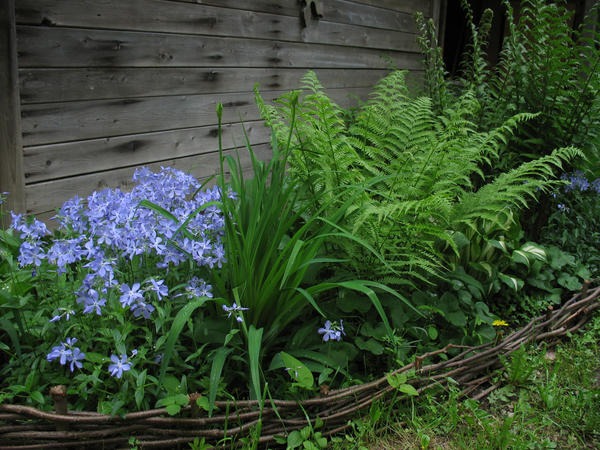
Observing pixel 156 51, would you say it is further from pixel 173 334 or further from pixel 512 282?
pixel 512 282

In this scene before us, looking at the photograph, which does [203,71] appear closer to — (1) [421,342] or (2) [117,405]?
(1) [421,342]

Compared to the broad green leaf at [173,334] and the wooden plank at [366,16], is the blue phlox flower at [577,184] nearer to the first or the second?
the wooden plank at [366,16]

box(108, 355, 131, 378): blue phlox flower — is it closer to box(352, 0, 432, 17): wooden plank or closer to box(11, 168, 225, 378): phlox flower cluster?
box(11, 168, 225, 378): phlox flower cluster

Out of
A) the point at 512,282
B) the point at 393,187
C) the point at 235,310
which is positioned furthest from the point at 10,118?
the point at 512,282

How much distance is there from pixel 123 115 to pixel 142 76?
0.89 feet

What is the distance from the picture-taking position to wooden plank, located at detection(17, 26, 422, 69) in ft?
8.80

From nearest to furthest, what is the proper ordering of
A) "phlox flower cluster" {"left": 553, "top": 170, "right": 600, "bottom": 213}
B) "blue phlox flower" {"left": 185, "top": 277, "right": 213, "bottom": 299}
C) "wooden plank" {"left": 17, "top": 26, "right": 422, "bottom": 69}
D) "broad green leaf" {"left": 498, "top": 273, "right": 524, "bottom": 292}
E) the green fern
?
"blue phlox flower" {"left": 185, "top": 277, "right": 213, "bottom": 299} → the green fern → "wooden plank" {"left": 17, "top": 26, "right": 422, "bottom": 69} → "broad green leaf" {"left": 498, "top": 273, "right": 524, "bottom": 292} → "phlox flower cluster" {"left": 553, "top": 170, "right": 600, "bottom": 213}

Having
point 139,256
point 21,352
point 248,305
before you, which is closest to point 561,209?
point 248,305

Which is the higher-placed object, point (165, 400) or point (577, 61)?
point (577, 61)

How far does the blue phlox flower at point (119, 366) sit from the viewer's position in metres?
1.59

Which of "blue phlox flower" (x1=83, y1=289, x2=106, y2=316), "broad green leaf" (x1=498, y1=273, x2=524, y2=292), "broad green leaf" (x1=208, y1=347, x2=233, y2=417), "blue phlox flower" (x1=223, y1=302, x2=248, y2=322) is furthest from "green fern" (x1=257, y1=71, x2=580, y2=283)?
"blue phlox flower" (x1=83, y1=289, x2=106, y2=316)

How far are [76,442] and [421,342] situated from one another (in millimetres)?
1404

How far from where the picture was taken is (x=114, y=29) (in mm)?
3023

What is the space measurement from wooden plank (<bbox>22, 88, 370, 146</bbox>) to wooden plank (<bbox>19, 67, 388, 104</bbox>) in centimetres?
4
